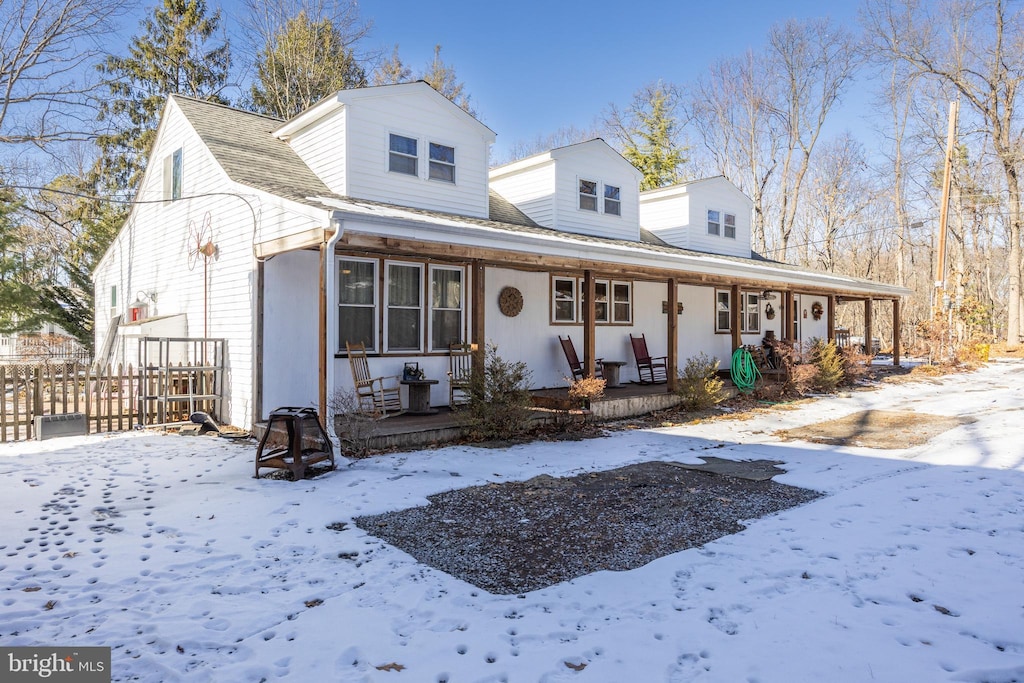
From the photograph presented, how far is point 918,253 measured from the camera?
35.8 meters

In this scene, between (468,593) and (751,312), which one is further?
(751,312)

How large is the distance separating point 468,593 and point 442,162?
842cm

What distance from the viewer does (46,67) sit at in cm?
1521

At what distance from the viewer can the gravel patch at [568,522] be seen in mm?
3828

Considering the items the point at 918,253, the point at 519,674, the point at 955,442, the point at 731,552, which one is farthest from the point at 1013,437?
the point at 918,253

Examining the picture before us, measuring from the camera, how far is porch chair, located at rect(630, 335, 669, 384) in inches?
501

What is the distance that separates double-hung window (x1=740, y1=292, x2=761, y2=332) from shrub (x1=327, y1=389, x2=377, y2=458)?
1193 centimetres

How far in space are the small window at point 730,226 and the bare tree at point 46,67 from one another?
1576 cm

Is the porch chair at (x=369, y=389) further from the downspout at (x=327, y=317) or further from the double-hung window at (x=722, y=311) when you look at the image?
the double-hung window at (x=722, y=311)

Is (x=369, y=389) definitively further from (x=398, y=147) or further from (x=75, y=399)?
(x=398, y=147)

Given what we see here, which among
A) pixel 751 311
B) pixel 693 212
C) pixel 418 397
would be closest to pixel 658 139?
pixel 693 212

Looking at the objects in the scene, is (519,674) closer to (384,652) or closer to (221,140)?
(384,652)

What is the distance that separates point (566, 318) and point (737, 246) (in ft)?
23.4

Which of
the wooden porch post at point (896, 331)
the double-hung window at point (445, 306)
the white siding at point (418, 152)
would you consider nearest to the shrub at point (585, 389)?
the double-hung window at point (445, 306)
